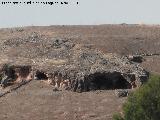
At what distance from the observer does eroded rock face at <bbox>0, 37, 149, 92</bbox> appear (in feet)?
170

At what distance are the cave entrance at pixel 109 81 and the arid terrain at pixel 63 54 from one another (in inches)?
96.4

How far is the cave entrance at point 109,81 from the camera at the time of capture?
52.7 metres

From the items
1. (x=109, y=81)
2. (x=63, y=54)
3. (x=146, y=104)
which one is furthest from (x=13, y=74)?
(x=146, y=104)

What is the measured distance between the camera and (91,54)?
193 feet

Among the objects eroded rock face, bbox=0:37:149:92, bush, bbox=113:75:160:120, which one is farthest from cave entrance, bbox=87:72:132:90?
bush, bbox=113:75:160:120

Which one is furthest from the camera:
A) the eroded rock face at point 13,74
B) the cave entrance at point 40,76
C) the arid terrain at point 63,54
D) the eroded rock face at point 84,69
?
the eroded rock face at point 13,74

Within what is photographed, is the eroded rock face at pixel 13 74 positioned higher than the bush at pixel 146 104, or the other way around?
the bush at pixel 146 104

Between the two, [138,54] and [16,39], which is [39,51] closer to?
[16,39]

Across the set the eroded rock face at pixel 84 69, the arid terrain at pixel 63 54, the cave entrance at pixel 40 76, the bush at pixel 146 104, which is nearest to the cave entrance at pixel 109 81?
the eroded rock face at pixel 84 69

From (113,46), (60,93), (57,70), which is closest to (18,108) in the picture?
(60,93)

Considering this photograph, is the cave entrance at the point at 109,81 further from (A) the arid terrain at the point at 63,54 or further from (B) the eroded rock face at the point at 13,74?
(B) the eroded rock face at the point at 13,74

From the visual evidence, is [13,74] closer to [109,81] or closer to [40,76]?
[40,76]

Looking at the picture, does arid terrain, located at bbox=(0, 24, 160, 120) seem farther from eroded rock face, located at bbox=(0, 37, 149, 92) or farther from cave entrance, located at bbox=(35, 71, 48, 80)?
cave entrance, located at bbox=(35, 71, 48, 80)

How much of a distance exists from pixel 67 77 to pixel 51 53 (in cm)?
930
